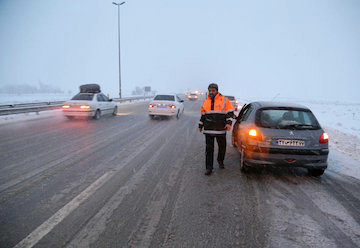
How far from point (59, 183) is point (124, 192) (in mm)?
1262

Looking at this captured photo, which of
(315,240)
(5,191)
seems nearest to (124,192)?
(5,191)

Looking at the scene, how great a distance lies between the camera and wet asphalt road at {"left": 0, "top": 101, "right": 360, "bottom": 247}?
2584mm

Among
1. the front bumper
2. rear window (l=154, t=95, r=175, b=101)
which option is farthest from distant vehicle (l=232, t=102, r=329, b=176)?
rear window (l=154, t=95, r=175, b=101)

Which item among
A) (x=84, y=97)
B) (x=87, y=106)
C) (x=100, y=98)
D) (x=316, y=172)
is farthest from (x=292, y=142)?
(x=100, y=98)

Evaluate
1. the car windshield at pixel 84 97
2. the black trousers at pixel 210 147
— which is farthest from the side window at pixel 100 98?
the black trousers at pixel 210 147

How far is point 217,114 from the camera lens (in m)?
4.63

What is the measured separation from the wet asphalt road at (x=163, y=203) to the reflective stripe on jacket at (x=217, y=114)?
953 millimetres

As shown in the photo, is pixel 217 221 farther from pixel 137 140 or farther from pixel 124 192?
pixel 137 140

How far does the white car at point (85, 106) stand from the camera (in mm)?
11609

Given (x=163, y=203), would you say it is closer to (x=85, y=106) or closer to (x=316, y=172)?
(x=316, y=172)

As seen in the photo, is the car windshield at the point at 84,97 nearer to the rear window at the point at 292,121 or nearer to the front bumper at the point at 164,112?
the front bumper at the point at 164,112

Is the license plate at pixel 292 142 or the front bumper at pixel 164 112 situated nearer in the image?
the license plate at pixel 292 142

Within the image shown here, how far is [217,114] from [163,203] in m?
2.14

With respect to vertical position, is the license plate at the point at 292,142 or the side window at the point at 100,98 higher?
the side window at the point at 100,98
